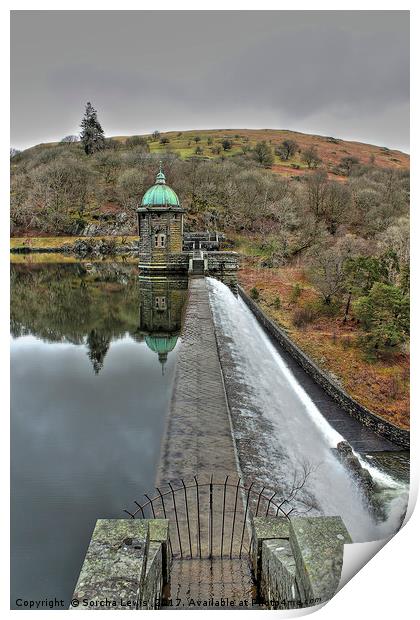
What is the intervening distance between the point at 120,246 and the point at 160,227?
571 inches

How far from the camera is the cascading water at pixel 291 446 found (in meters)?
5.09

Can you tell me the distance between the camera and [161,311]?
53.3ft

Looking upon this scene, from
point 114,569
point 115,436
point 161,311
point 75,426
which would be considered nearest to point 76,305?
point 161,311

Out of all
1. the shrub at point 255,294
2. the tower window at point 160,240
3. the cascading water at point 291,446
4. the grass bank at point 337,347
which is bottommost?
the cascading water at point 291,446

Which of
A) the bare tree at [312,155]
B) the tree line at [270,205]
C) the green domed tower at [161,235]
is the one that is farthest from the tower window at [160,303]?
the bare tree at [312,155]

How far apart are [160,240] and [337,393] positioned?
1652 centimetres

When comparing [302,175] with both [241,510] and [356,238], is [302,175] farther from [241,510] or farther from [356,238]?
[241,510]

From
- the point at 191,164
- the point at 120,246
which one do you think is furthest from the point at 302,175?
the point at 120,246

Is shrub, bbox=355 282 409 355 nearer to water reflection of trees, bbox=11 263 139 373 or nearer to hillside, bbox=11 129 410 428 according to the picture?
hillside, bbox=11 129 410 428

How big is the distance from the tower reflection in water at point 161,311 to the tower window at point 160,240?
1714 millimetres

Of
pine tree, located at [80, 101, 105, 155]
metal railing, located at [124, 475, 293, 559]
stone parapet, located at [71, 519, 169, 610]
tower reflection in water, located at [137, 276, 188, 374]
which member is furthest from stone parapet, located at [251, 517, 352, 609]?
tower reflection in water, located at [137, 276, 188, 374]

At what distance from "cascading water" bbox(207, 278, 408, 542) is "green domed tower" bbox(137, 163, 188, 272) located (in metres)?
13.8

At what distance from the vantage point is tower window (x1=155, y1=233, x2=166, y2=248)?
24453mm

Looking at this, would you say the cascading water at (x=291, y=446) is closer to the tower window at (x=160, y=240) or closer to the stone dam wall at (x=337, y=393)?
the stone dam wall at (x=337, y=393)
